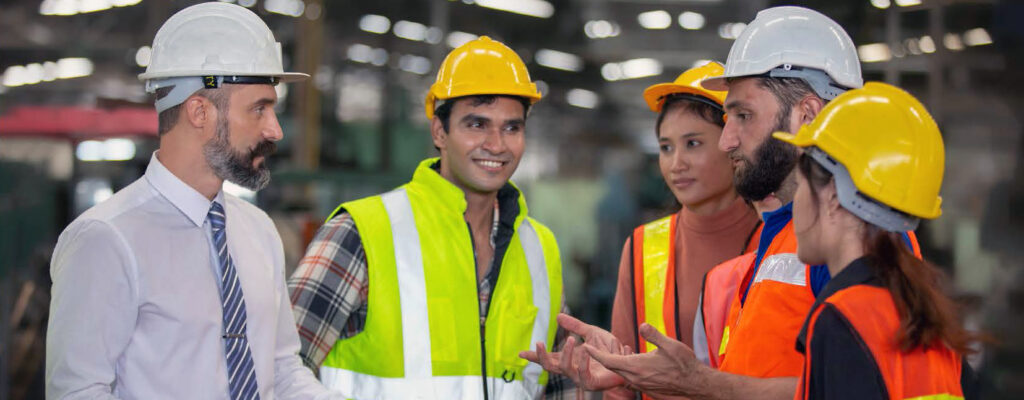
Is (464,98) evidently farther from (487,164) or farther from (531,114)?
(531,114)

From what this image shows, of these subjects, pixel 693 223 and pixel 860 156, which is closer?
pixel 860 156

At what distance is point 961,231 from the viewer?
225 inches

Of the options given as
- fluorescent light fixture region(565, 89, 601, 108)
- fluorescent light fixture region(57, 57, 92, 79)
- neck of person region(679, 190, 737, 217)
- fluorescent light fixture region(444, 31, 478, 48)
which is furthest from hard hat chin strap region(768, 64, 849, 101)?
fluorescent light fixture region(57, 57, 92, 79)

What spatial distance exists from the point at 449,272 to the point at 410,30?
19.9ft

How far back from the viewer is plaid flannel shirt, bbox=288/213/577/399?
2611mm

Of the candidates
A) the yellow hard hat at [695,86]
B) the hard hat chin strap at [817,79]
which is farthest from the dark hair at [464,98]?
the hard hat chin strap at [817,79]

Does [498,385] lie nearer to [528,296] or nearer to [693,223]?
[528,296]

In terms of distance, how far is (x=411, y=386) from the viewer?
264 cm

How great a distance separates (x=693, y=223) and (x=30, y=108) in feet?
19.4

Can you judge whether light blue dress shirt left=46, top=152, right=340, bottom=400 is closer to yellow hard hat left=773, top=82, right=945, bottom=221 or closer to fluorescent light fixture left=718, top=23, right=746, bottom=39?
yellow hard hat left=773, top=82, right=945, bottom=221

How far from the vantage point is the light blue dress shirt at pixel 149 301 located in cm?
188

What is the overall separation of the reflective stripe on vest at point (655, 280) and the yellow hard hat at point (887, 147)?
1287 millimetres

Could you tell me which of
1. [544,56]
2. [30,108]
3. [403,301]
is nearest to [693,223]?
[403,301]

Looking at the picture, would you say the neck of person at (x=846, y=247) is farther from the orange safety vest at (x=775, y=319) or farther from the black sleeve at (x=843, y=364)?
the orange safety vest at (x=775, y=319)
